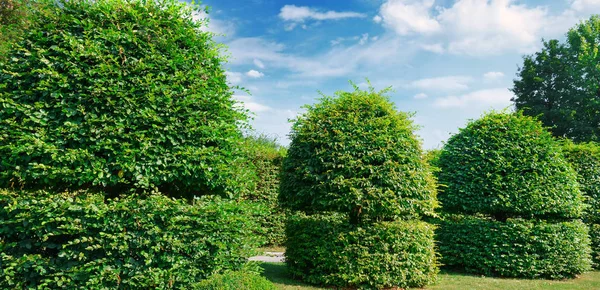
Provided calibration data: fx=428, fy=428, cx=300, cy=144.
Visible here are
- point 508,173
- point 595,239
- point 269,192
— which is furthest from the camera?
point 269,192

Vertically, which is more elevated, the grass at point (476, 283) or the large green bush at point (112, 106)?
the large green bush at point (112, 106)

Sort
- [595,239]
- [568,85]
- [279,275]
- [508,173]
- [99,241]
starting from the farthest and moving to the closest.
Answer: [568,85] < [595,239] < [508,173] < [279,275] < [99,241]

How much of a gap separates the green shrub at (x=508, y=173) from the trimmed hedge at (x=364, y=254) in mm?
2990

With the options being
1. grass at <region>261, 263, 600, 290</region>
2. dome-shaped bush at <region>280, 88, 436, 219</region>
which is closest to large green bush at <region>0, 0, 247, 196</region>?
dome-shaped bush at <region>280, 88, 436, 219</region>

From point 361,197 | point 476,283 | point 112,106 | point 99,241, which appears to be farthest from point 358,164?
point 99,241

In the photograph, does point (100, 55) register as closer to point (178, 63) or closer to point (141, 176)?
point (178, 63)

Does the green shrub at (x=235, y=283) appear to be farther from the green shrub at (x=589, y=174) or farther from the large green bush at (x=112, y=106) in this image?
the green shrub at (x=589, y=174)

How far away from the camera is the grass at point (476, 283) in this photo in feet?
31.3

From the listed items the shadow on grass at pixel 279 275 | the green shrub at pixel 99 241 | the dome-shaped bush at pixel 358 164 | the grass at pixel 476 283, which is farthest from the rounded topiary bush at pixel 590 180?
the green shrub at pixel 99 241

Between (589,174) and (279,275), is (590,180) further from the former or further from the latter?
(279,275)

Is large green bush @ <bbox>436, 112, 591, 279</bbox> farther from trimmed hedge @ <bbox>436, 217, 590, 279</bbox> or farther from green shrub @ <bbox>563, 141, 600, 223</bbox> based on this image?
green shrub @ <bbox>563, 141, 600, 223</bbox>

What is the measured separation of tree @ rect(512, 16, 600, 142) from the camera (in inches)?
1168

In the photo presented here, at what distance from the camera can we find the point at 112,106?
6.32m

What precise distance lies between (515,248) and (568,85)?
24742mm
